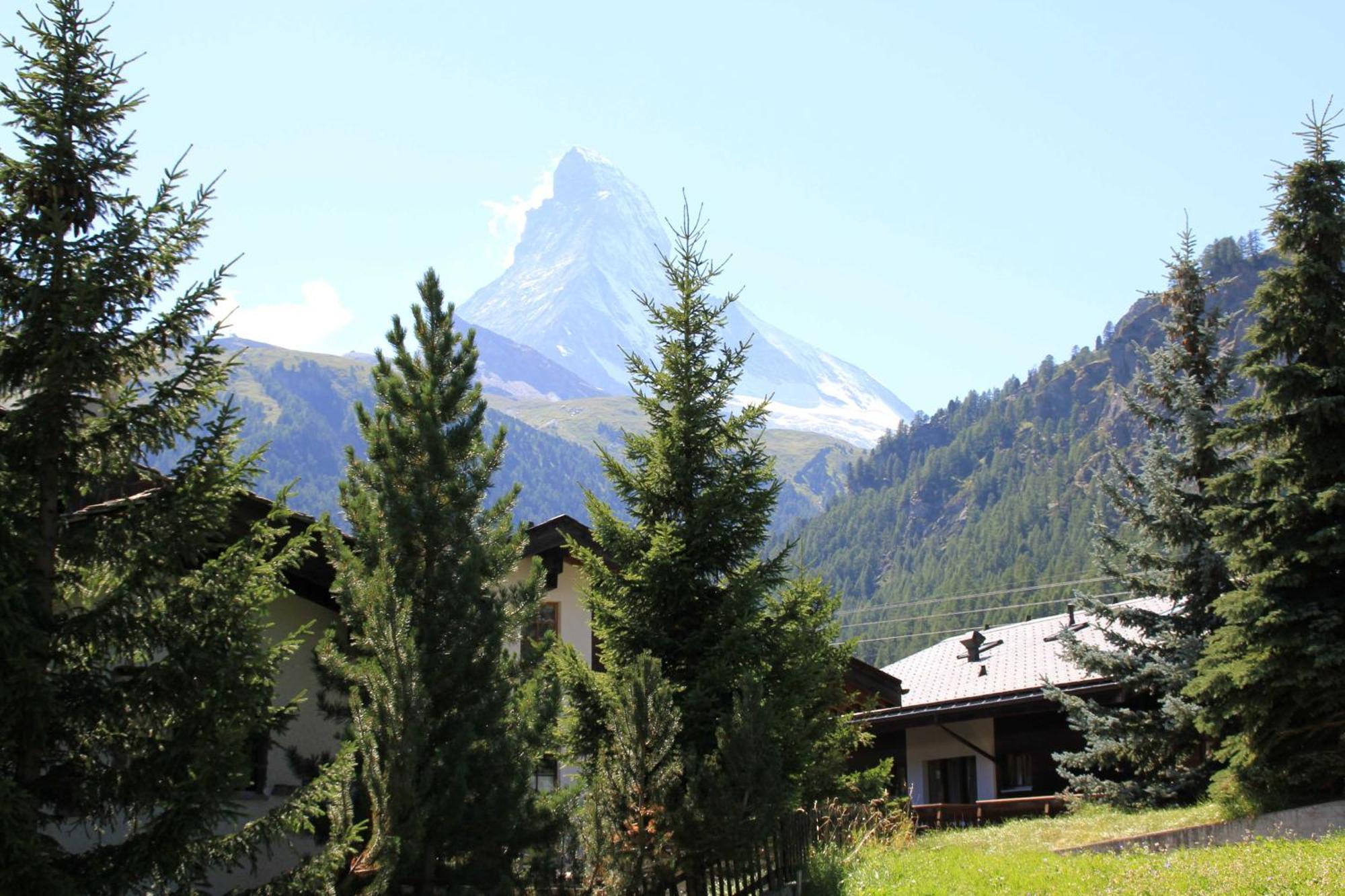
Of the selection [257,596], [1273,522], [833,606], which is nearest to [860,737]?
[833,606]

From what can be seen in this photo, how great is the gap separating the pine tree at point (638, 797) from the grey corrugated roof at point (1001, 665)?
16.7 m

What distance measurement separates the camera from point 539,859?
507 inches

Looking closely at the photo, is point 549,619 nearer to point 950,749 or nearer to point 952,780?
point 950,749

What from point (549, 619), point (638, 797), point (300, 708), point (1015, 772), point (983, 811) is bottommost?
point (983, 811)

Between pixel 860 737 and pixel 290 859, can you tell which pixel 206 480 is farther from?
pixel 860 737

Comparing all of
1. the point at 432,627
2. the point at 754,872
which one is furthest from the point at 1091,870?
the point at 432,627

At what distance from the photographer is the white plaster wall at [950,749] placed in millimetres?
31641

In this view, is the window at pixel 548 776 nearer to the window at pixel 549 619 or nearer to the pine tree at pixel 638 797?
the window at pixel 549 619

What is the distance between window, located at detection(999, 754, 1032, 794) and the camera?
31125 millimetres

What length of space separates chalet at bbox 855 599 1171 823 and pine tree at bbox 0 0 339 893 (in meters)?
19.9

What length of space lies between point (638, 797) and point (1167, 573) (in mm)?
14862

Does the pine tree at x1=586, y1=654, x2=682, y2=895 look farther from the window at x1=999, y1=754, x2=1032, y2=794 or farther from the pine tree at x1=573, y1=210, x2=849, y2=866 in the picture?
the window at x1=999, y1=754, x2=1032, y2=794

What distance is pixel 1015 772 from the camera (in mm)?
31500

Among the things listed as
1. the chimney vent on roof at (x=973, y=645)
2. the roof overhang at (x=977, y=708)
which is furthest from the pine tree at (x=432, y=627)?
the chimney vent on roof at (x=973, y=645)
